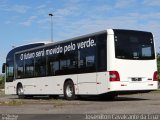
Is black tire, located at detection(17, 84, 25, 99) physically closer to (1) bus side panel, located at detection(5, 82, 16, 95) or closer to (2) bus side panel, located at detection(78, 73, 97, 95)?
(1) bus side panel, located at detection(5, 82, 16, 95)

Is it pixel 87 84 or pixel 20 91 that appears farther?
pixel 20 91

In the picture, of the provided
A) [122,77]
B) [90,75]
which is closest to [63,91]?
[90,75]

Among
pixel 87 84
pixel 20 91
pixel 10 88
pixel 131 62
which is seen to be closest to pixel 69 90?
pixel 87 84

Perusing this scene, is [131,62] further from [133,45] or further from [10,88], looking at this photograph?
[10,88]

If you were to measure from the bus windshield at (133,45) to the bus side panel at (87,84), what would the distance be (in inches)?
67.5

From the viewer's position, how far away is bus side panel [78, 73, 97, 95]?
21.3 metres

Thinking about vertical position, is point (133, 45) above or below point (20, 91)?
above

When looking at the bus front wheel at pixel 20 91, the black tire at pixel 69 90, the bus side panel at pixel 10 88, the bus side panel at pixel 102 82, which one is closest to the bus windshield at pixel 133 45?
the bus side panel at pixel 102 82

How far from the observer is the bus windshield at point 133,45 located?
20.7 metres

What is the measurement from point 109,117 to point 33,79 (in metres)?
14.6

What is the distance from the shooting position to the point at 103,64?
2073cm

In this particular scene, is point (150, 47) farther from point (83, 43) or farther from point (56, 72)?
point (56, 72)

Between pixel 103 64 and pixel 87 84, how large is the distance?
62.4 inches

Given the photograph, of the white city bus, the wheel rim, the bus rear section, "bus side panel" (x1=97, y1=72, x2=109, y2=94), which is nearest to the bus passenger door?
the white city bus
